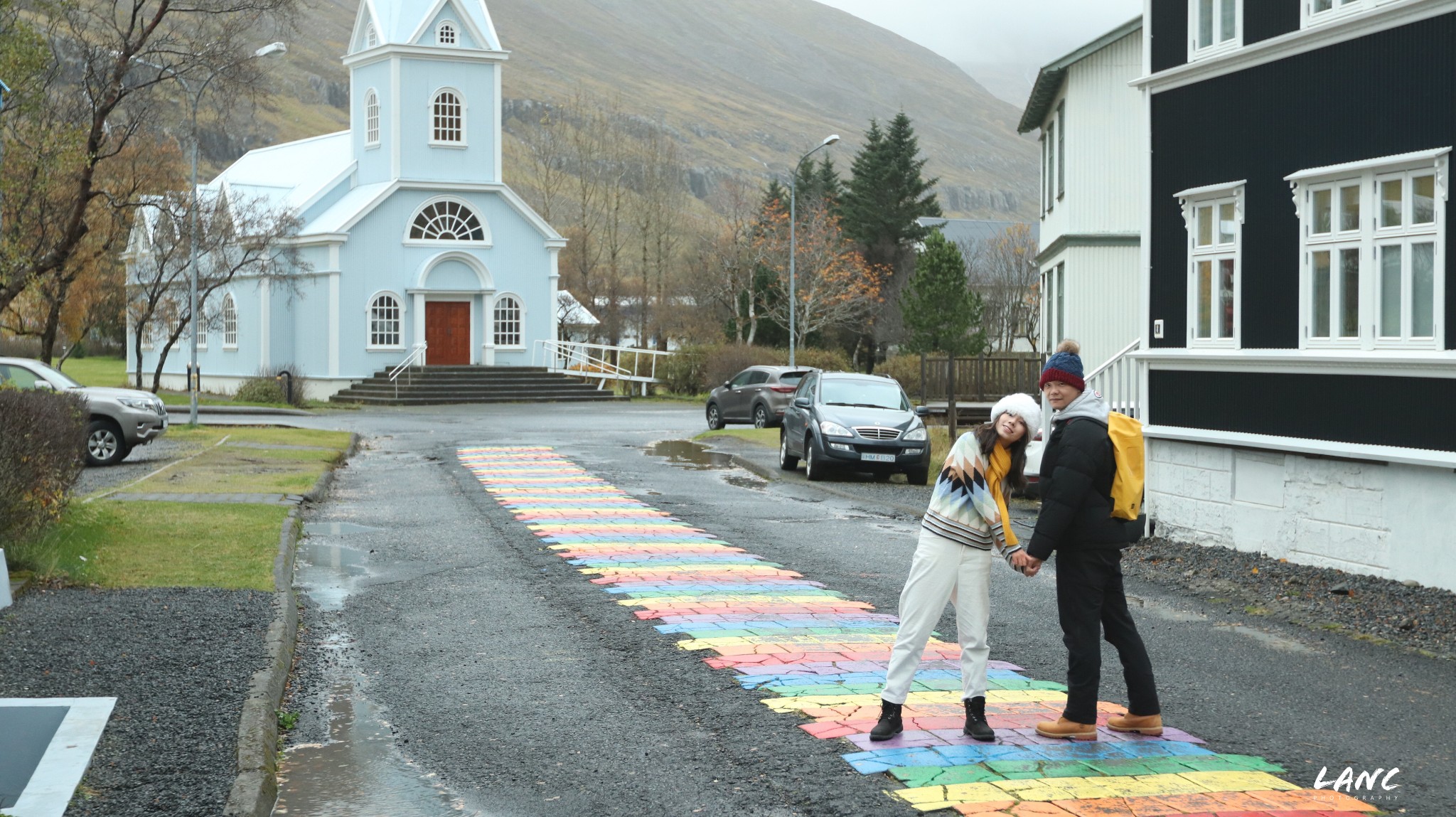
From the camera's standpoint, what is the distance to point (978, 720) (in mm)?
6762

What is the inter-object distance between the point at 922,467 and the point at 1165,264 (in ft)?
20.8

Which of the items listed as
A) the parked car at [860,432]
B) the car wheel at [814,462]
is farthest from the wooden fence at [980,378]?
the car wheel at [814,462]

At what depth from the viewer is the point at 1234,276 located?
14.4 meters

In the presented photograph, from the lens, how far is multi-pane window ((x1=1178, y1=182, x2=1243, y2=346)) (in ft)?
46.9

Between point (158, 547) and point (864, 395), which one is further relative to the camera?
point (864, 395)

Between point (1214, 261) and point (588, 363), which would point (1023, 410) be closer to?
point (1214, 261)

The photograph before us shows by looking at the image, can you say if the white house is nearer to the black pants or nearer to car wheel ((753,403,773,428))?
car wheel ((753,403,773,428))

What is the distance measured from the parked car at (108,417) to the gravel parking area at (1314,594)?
15.2 meters

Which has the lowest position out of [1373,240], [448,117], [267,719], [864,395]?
[267,719]

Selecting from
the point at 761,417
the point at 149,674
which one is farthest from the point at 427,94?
the point at 149,674

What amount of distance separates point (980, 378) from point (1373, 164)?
19.0 meters

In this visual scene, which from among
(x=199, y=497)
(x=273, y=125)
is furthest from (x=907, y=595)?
(x=273, y=125)

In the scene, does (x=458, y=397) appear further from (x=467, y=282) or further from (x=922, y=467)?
(x=922, y=467)

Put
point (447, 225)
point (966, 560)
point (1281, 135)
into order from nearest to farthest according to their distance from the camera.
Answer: point (966, 560) < point (1281, 135) < point (447, 225)
